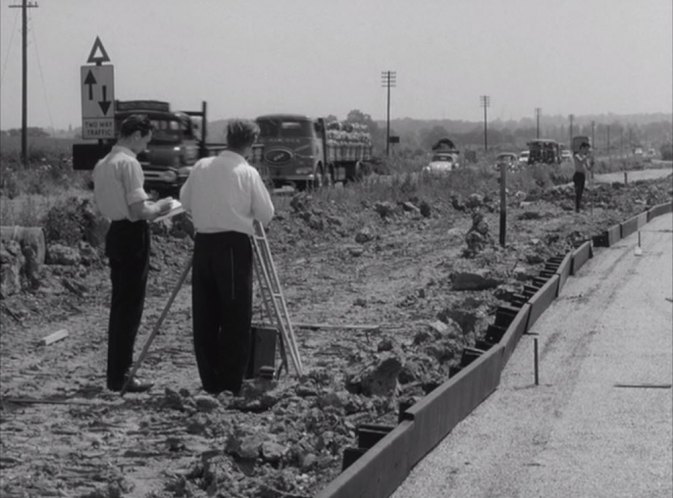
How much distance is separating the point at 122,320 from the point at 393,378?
209 centimetres

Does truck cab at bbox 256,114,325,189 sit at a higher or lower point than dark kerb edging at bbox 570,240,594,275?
higher

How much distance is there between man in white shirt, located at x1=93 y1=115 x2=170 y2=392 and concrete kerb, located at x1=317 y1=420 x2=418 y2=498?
2.63 metres

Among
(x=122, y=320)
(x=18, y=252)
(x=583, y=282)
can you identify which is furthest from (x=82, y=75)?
(x=122, y=320)

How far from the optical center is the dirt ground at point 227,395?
7.81 metres

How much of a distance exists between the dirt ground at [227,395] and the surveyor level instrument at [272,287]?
0.26 meters

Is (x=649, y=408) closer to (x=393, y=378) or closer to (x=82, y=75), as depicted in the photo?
(x=393, y=378)

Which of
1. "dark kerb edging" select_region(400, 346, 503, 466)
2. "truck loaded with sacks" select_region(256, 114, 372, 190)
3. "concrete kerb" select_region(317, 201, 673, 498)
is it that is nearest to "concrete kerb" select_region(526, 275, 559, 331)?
"concrete kerb" select_region(317, 201, 673, 498)

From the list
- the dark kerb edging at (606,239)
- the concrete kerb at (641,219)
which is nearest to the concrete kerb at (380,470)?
the dark kerb edging at (606,239)

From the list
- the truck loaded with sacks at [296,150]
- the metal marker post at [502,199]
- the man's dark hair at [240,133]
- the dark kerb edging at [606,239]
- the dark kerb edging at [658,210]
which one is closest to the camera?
the man's dark hair at [240,133]

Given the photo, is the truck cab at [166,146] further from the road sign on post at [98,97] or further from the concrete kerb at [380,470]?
the concrete kerb at [380,470]

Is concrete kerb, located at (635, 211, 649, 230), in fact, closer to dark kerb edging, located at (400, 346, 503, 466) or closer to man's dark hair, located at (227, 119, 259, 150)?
dark kerb edging, located at (400, 346, 503, 466)

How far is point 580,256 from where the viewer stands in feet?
67.9

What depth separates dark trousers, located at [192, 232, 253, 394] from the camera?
934 cm

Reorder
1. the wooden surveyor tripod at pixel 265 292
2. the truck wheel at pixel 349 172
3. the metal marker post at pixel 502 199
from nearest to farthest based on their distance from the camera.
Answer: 1. the wooden surveyor tripod at pixel 265 292
2. the metal marker post at pixel 502 199
3. the truck wheel at pixel 349 172
